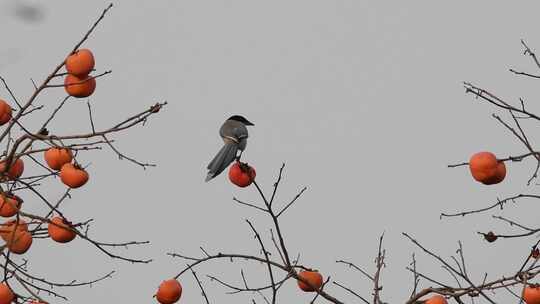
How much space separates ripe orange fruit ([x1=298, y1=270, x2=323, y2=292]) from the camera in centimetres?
425

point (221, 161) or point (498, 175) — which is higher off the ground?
point (221, 161)

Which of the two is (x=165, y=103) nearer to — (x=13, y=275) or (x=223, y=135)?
(x=13, y=275)

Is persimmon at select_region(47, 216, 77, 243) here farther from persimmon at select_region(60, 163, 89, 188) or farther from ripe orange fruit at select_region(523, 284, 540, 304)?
ripe orange fruit at select_region(523, 284, 540, 304)

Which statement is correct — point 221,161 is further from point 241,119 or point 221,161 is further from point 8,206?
point 8,206

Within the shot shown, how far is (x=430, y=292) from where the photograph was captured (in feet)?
13.1

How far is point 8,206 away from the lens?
4.01m

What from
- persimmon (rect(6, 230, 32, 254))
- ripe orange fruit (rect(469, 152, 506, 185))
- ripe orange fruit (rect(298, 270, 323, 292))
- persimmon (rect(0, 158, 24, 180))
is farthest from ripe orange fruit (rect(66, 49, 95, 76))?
ripe orange fruit (rect(469, 152, 506, 185))

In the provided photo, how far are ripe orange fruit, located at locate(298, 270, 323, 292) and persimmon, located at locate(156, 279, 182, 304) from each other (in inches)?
24.6

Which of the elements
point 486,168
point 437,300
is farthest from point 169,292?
point 486,168

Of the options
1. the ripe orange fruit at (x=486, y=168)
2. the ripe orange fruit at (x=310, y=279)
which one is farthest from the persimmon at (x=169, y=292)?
the ripe orange fruit at (x=486, y=168)

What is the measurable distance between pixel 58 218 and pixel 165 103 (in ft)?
2.68

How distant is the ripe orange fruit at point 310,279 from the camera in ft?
13.9

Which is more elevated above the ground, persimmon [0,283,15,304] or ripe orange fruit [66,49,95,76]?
ripe orange fruit [66,49,95,76]

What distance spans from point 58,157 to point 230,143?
125cm
